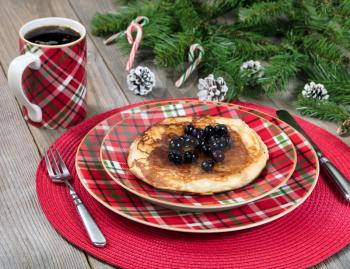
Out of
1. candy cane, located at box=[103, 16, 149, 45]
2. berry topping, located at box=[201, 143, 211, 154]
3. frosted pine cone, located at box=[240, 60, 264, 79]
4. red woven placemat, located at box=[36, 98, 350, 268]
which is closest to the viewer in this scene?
red woven placemat, located at box=[36, 98, 350, 268]

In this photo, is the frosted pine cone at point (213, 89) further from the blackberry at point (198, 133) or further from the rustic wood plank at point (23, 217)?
the rustic wood plank at point (23, 217)

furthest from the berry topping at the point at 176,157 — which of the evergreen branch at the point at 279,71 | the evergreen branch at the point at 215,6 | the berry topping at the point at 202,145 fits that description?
the evergreen branch at the point at 215,6

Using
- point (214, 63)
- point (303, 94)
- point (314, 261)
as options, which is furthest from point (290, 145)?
point (214, 63)

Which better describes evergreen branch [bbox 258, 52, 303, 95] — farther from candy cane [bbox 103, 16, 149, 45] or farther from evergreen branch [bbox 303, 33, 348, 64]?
candy cane [bbox 103, 16, 149, 45]

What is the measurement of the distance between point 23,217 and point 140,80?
1.66 ft

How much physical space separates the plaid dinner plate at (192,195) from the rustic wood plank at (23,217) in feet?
0.51

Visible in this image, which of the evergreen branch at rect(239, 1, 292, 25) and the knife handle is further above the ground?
the evergreen branch at rect(239, 1, 292, 25)

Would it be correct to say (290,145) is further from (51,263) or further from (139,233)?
(51,263)

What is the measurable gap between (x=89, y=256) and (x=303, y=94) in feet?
2.36

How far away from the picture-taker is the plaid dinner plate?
3.24ft

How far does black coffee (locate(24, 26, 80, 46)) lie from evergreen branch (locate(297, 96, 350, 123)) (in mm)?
559

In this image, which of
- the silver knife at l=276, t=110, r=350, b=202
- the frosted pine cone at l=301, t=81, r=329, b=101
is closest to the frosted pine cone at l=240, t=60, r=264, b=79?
the frosted pine cone at l=301, t=81, r=329, b=101

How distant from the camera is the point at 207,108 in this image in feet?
4.15

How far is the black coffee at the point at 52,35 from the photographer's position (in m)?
1.27
